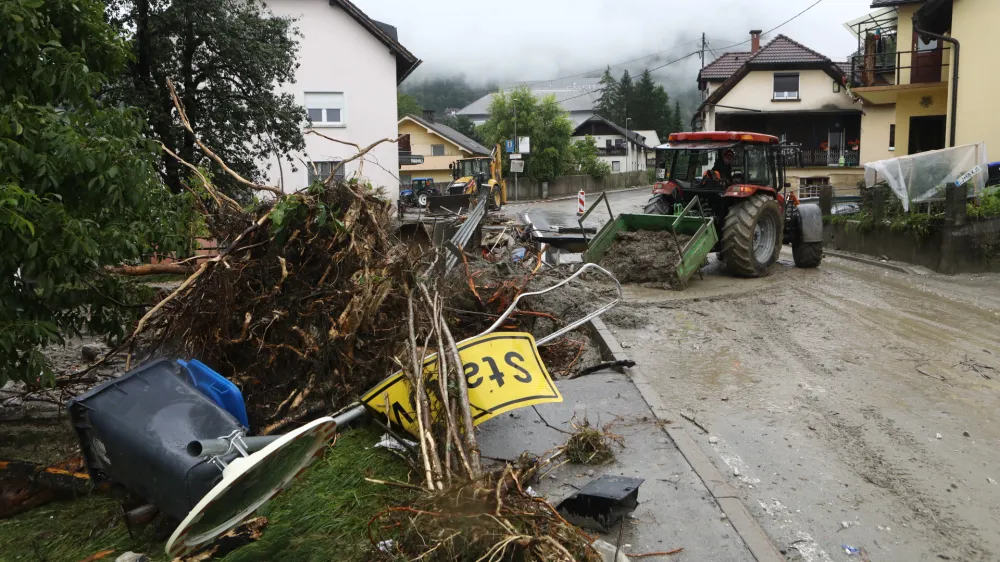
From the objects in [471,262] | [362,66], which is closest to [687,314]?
[471,262]

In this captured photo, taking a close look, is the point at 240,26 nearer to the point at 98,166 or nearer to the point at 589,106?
the point at 98,166

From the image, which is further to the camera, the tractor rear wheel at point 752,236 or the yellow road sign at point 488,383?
the tractor rear wheel at point 752,236

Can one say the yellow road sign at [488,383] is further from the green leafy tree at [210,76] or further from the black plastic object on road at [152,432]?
the green leafy tree at [210,76]

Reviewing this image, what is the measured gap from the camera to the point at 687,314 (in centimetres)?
1094

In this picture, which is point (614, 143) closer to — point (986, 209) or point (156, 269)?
point (986, 209)

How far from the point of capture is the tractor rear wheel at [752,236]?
13352mm

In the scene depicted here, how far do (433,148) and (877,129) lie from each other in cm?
3321

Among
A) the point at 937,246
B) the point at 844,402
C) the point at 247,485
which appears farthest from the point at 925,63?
the point at 247,485

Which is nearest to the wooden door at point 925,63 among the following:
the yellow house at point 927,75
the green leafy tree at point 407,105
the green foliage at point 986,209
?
the yellow house at point 927,75

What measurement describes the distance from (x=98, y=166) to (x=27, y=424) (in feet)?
8.76

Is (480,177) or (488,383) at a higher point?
(480,177)

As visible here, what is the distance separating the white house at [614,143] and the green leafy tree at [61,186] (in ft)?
263

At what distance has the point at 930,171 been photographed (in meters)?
16.2

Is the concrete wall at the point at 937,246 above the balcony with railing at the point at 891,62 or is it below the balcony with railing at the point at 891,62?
below
